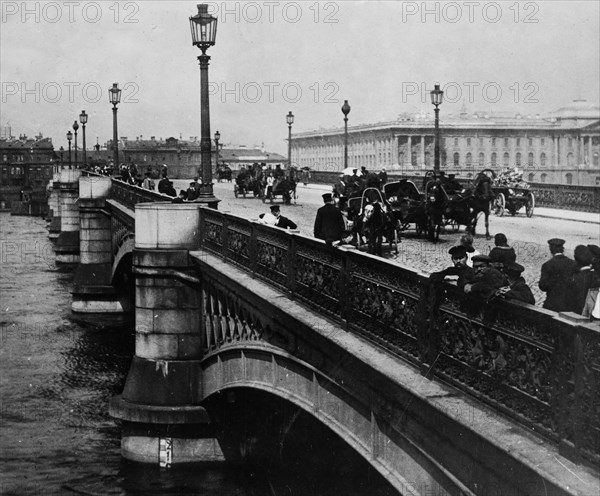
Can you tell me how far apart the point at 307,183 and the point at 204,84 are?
37.8m

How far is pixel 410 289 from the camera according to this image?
25.6 ft

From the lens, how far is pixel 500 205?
89.9 ft

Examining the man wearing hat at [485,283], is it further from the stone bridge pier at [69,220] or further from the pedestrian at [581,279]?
the stone bridge pier at [69,220]

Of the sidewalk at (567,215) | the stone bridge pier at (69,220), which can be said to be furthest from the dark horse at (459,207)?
the stone bridge pier at (69,220)

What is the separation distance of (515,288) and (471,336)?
1.56 ft

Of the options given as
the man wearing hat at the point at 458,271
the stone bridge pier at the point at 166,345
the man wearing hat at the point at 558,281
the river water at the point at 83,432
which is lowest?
the river water at the point at 83,432

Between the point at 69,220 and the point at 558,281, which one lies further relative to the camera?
the point at 69,220

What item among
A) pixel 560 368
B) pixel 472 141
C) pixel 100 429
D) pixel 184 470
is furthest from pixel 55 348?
pixel 472 141

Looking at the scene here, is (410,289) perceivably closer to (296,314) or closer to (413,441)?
(413,441)

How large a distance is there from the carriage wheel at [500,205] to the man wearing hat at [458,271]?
64.8 ft

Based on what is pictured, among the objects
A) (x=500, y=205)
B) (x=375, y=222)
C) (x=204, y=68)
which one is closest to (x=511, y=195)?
(x=500, y=205)

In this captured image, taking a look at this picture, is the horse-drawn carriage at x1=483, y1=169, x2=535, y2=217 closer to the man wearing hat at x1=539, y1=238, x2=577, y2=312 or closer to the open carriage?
the open carriage

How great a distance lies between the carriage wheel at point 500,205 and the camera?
27031 mm

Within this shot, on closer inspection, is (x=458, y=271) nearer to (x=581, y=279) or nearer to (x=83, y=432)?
(x=581, y=279)
